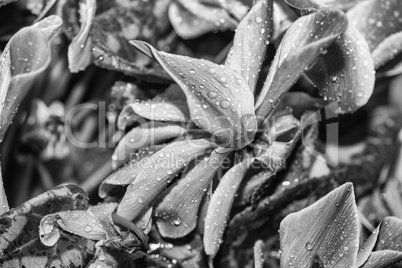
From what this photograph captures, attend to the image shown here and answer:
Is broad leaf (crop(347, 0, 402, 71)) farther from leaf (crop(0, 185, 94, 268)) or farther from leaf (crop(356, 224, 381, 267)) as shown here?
leaf (crop(0, 185, 94, 268))

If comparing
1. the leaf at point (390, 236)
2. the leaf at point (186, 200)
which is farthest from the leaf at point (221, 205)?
the leaf at point (390, 236)

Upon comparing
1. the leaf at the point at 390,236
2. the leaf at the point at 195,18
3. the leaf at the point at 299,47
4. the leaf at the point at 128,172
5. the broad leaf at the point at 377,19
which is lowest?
the leaf at the point at 390,236

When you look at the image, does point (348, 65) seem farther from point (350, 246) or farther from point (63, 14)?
point (63, 14)

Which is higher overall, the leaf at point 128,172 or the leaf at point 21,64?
the leaf at point 21,64

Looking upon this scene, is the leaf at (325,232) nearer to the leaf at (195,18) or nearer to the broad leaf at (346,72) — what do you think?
the broad leaf at (346,72)

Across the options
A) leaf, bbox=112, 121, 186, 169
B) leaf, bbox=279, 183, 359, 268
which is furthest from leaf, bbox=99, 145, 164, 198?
leaf, bbox=279, 183, 359, 268

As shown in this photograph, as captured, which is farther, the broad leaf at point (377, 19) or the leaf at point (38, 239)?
the broad leaf at point (377, 19)

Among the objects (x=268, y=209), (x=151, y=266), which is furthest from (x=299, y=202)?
(x=151, y=266)
